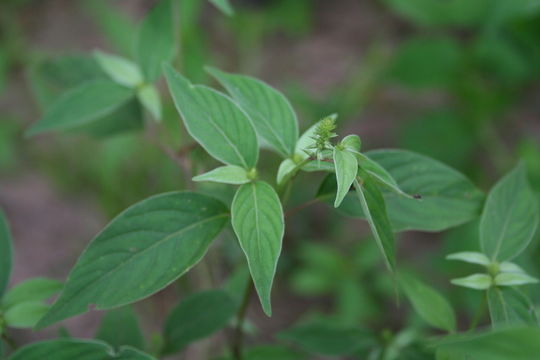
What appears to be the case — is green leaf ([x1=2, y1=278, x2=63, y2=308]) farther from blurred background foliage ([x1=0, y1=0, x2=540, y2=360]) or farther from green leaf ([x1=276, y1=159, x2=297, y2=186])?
blurred background foliage ([x1=0, y1=0, x2=540, y2=360])

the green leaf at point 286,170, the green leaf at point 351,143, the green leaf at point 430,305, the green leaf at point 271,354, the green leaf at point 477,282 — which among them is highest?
the green leaf at point 351,143

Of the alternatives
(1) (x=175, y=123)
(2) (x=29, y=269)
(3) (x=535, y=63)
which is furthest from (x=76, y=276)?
(3) (x=535, y=63)

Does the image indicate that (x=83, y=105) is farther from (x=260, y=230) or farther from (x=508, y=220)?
(x=508, y=220)

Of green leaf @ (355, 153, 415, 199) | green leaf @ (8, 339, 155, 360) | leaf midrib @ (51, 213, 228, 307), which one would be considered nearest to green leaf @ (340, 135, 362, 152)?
green leaf @ (355, 153, 415, 199)

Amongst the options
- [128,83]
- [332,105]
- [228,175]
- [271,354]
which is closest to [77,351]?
[228,175]

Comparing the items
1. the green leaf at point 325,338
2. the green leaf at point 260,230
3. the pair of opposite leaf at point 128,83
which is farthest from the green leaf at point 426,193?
the pair of opposite leaf at point 128,83

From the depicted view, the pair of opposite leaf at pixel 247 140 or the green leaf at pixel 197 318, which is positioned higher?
the pair of opposite leaf at pixel 247 140

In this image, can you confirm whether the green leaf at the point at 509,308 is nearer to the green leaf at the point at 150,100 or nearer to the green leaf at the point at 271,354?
the green leaf at the point at 271,354

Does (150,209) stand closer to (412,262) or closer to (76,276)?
(76,276)
